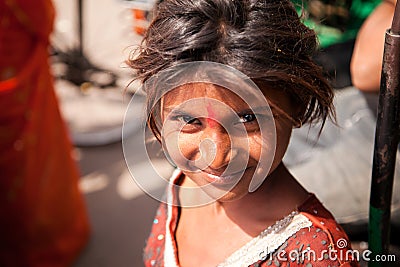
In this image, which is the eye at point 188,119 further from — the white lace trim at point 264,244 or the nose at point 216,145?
the white lace trim at point 264,244

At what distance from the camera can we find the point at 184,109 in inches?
31.0

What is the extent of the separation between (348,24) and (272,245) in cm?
153

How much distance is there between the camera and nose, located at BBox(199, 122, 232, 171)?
2.52ft

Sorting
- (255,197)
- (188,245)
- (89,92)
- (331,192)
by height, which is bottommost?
(89,92)

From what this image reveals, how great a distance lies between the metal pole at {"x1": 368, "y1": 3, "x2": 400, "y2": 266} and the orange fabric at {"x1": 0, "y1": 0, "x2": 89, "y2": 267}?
40.6 inches

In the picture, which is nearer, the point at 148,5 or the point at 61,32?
the point at 148,5

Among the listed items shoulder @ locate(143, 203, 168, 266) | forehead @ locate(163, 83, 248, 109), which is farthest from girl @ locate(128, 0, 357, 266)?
shoulder @ locate(143, 203, 168, 266)

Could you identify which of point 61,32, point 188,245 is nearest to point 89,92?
point 61,32

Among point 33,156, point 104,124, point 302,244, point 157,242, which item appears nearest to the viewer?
point 302,244

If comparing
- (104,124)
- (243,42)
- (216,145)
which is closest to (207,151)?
(216,145)

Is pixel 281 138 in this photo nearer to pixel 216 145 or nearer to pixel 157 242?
pixel 216 145

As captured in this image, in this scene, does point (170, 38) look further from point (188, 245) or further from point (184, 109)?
point (188, 245)

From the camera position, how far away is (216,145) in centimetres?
77

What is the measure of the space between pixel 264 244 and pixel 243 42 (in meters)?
0.31
